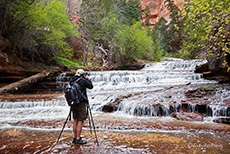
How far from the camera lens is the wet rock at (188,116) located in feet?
21.1

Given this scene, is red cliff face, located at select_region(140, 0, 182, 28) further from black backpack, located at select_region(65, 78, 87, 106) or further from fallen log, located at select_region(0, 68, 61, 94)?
black backpack, located at select_region(65, 78, 87, 106)

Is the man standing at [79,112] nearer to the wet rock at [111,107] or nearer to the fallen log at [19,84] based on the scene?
the wet rock at [111,107]

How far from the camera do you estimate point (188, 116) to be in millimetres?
6633

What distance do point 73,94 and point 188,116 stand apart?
5496mm

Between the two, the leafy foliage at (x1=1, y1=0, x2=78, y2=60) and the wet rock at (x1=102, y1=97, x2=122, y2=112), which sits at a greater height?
the leafy foliage at (x1=1, y1=0, x2=78, y2=60)

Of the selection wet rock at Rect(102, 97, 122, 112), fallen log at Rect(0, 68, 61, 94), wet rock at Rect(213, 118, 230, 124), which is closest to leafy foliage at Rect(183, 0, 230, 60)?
wet rock at Rect(213, 118, 230, 124)

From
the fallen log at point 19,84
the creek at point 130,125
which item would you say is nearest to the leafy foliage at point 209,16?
the creek at point 130,125

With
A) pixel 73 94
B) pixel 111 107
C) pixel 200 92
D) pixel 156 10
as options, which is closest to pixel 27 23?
pixel 111 107

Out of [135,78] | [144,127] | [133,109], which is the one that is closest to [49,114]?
[133,109]

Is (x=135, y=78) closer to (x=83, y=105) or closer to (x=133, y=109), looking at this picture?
(x=133, y=109)

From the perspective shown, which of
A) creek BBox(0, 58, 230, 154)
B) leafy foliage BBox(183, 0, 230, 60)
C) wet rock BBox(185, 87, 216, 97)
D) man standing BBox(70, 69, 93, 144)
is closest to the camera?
creek BBox(0, 58, 230, 154)

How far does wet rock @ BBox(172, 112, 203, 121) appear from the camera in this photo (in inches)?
253

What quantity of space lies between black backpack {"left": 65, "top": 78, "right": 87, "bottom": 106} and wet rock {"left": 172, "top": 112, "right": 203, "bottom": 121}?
195 inches

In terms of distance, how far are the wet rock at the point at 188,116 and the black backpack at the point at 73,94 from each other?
4.96 m
